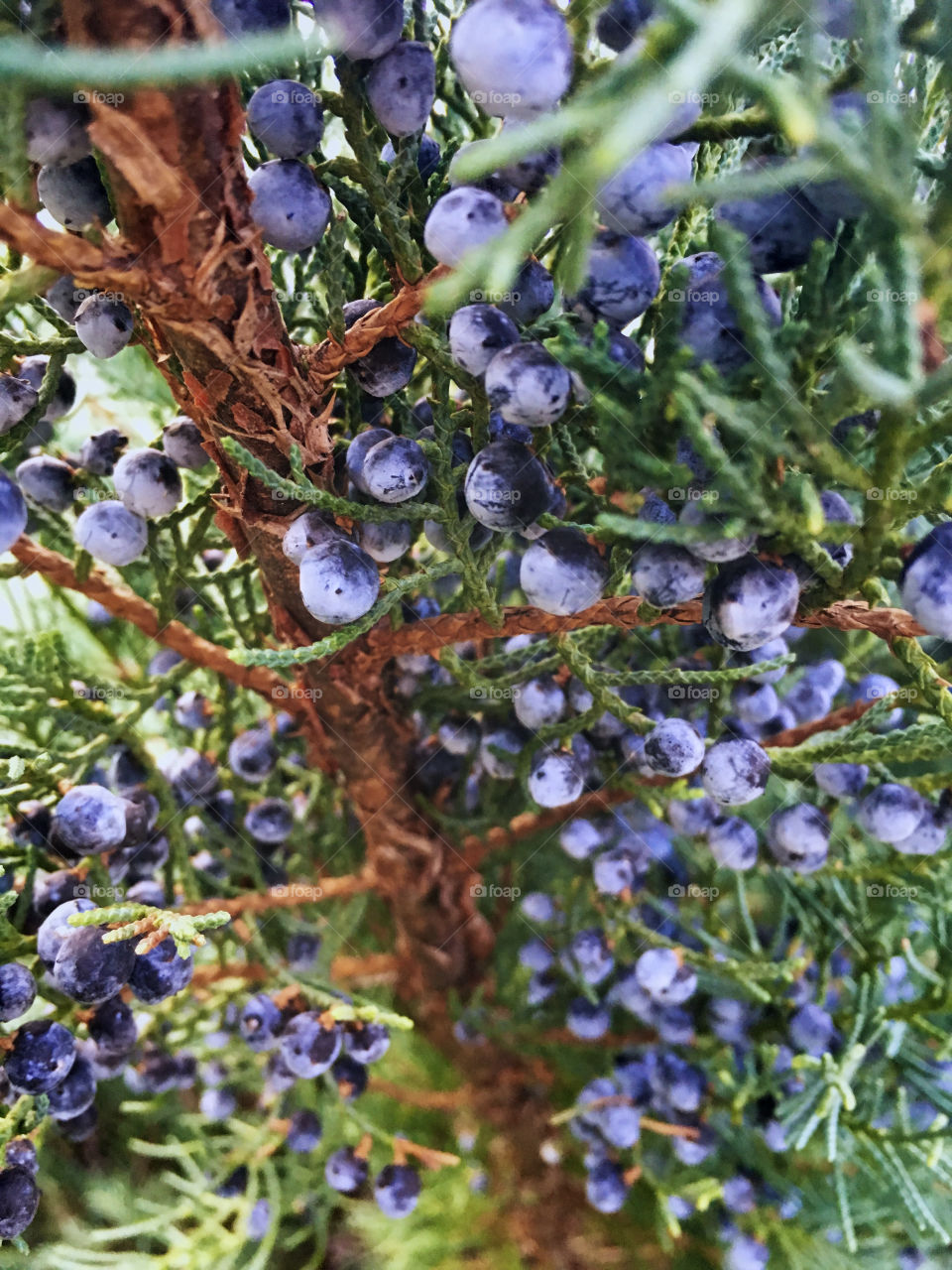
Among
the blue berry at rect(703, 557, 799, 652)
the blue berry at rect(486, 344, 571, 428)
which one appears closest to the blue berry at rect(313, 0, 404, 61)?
the blue berry at rect(486, 344, 571, 428)

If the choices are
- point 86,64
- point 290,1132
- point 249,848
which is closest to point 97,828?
point 249,848

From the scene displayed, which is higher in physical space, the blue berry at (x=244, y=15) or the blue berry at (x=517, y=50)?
the blue berry at (x=244, y=15)

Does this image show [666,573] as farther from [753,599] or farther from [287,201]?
[287,201]

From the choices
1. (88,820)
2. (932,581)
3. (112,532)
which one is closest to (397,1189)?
(88,820)

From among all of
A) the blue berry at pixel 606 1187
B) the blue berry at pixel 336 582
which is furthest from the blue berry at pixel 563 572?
the blue berry at pixel 606 1187

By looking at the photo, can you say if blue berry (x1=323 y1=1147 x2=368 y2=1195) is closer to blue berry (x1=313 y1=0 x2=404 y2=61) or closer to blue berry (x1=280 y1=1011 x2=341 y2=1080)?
blue berry (x1=280 y1=1011 x2=341 y2=1080)

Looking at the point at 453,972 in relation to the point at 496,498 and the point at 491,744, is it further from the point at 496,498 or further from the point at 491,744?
the point at 496,498

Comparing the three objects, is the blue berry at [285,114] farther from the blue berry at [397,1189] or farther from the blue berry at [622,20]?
the blue berry at [397,1189]
